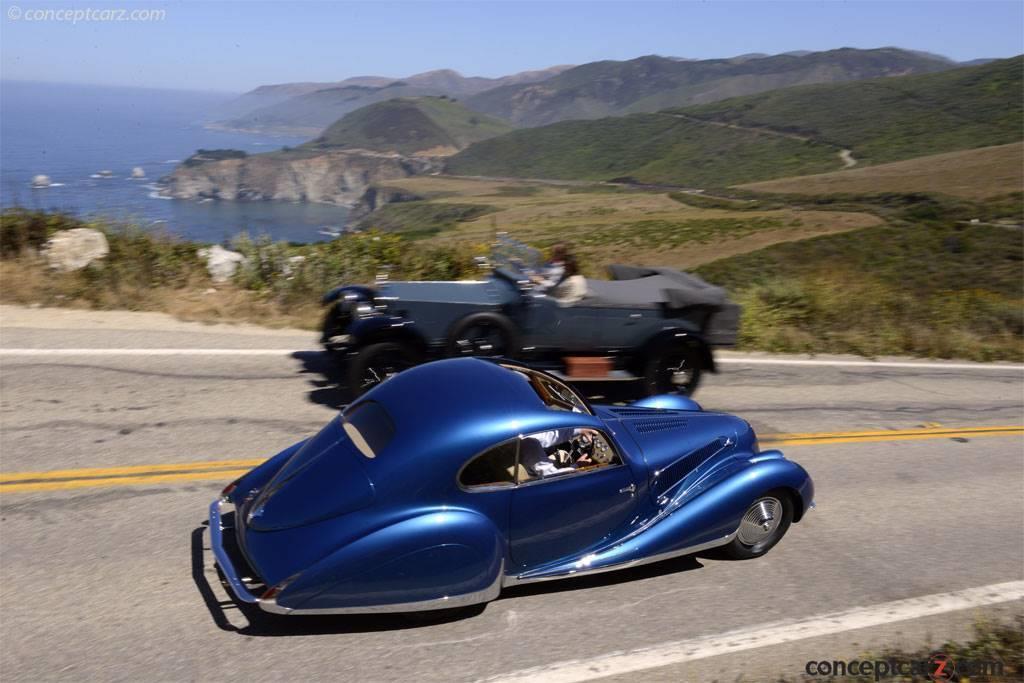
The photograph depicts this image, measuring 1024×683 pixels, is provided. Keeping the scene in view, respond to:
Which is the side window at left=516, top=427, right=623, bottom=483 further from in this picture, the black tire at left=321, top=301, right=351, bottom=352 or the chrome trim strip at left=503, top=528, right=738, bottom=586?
the black tire at left=321, top=301, right=351, bottom=352

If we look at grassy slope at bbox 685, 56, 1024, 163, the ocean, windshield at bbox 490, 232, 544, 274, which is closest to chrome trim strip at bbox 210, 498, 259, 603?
windshield at bbox 490, 232, 544, 274

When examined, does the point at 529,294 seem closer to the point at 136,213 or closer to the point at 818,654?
the point at 818,654

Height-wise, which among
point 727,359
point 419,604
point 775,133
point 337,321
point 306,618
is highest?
point 337,321

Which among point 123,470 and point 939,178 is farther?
point 939,178

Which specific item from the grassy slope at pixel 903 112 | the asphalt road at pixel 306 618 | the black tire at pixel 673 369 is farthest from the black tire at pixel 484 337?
the grassy slope at pixel 903 112

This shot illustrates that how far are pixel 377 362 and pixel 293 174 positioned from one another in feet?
461

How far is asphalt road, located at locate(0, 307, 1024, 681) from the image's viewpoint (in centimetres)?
478

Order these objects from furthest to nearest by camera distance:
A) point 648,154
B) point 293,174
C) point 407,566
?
point 648,154 < point 293,174 < point 407,566

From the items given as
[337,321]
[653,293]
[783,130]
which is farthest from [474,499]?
[783,130]

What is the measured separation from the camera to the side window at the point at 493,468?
4941mm

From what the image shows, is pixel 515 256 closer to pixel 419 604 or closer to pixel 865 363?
pixel 419 604

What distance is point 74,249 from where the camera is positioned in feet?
40.0

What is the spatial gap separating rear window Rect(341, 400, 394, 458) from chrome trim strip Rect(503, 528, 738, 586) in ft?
3.73

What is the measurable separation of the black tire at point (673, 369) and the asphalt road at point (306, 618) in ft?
1.67
